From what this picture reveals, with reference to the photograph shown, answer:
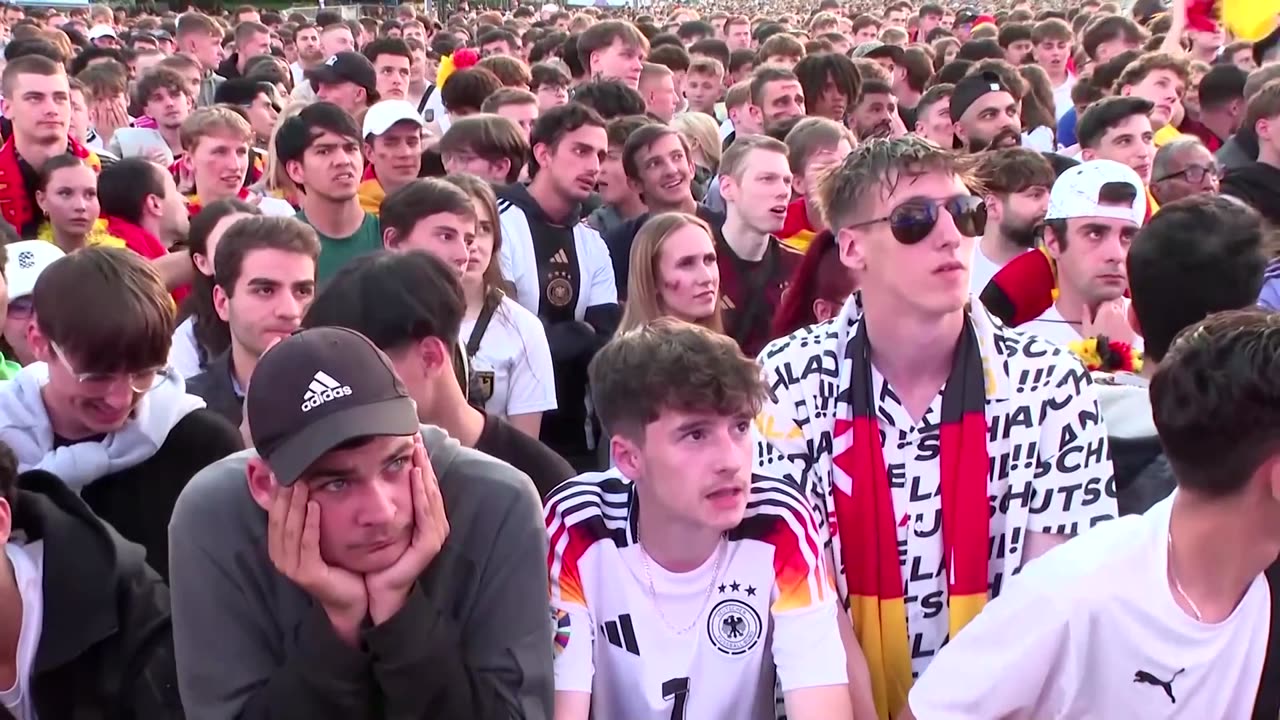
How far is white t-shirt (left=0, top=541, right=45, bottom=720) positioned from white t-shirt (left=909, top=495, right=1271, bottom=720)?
5.93 ft

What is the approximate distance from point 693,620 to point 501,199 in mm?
3338

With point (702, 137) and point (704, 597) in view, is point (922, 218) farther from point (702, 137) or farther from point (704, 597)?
point (702, 137)

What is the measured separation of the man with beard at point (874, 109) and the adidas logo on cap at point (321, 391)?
614 centimetres

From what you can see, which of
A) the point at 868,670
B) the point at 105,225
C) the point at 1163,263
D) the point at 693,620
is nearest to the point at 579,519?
the point at 693,620

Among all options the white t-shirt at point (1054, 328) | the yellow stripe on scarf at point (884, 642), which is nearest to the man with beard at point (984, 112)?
the white t-shirt at point (1054, 328)

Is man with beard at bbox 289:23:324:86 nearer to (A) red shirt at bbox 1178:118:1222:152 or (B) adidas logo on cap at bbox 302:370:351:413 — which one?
(A) red shirt at bbox 1178:118:1222:152

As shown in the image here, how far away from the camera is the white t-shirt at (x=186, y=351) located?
427 cm

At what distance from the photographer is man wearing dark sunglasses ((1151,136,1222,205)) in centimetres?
555

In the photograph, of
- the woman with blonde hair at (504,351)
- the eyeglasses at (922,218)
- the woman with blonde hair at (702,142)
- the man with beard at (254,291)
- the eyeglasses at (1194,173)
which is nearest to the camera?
the eyeglasses at (922,218)

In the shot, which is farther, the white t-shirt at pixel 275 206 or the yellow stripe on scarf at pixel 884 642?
the white t-shirt at pixel 275 206

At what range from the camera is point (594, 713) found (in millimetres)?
2709

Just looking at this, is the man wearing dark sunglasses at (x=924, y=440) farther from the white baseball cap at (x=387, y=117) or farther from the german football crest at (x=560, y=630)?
the white baseball cap at (x=387, y=117)

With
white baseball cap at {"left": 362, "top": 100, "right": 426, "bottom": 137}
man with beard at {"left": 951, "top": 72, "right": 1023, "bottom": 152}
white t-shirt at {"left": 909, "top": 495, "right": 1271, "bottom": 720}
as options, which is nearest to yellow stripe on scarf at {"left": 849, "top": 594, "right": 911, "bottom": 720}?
white t-shirt at {"left": 909, "top": 495, "right": 1271, "bottom": 720}

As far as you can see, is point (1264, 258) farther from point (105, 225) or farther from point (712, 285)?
point (105, 225)
